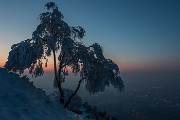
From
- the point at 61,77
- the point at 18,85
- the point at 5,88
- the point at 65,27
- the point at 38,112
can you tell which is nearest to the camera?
the point at 38,112

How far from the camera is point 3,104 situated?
56.5 ft

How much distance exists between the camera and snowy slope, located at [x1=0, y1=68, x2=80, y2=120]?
16.7 metres

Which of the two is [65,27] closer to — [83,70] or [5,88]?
[83,70]

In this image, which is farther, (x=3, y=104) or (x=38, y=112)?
(x=38, y=112)

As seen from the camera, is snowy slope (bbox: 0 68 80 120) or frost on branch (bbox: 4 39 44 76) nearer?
snowy slope (bbox: 0 68 80 120)

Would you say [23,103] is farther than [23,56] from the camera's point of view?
No

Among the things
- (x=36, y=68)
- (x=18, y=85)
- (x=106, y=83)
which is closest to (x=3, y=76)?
(x=18, y=85)

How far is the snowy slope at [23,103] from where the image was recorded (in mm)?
16734

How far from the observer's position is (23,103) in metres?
18.9

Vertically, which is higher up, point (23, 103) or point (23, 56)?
point (23, 56)

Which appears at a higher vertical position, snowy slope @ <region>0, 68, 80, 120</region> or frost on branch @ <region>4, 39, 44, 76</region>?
frost on branch @ <region>4, 39, 44, 76</region>

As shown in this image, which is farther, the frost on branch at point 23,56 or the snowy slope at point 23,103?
the frost on branch at point 23,56

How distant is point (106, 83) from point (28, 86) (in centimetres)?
725

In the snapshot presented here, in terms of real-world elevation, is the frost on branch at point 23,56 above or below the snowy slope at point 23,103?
above
